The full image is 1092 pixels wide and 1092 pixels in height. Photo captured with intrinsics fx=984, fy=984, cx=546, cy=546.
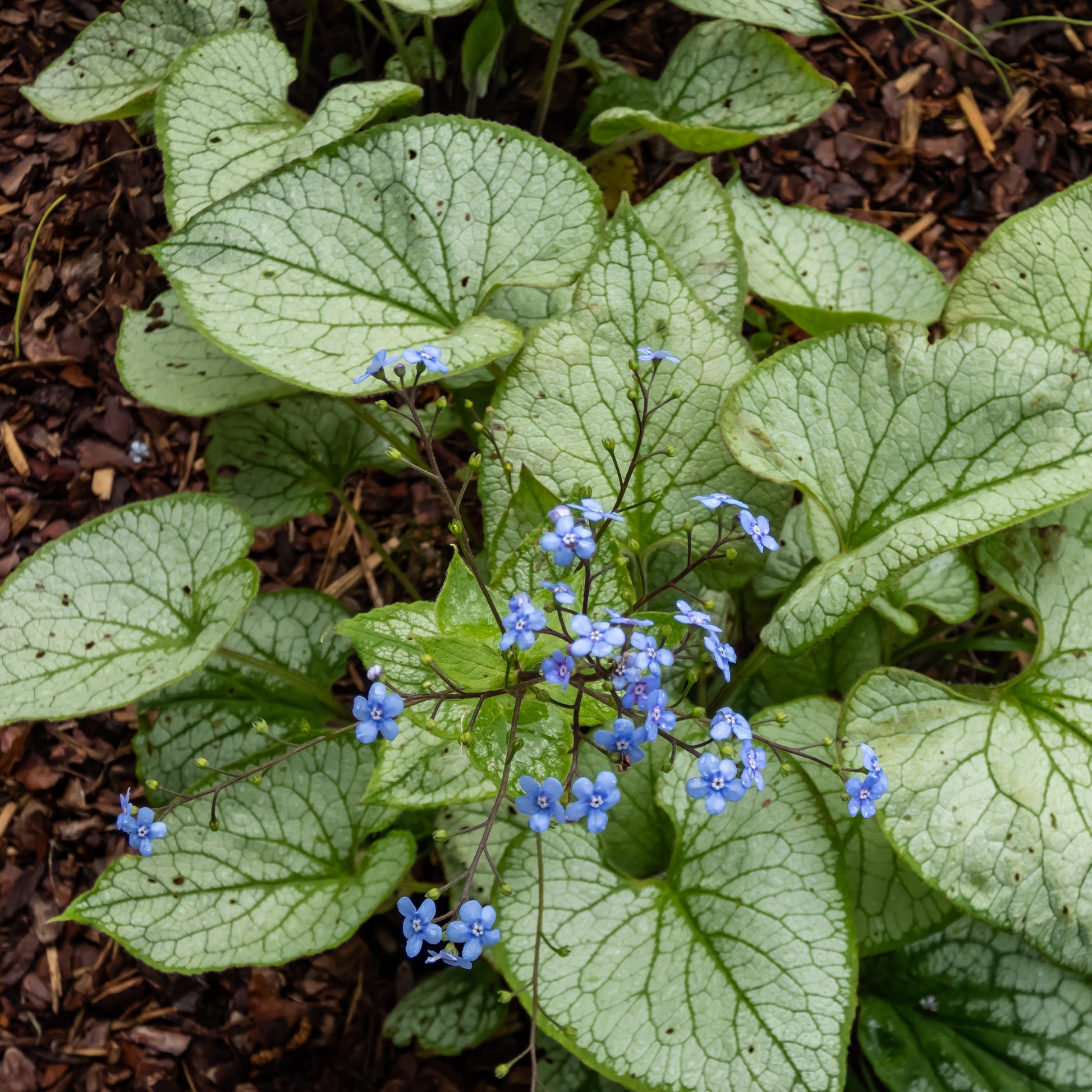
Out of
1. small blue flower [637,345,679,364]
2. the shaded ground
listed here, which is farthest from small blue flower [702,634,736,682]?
the shaded ground

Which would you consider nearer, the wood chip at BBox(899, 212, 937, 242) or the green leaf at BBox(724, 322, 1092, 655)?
the green leaf at BBox(724, 322, 1092, 655)

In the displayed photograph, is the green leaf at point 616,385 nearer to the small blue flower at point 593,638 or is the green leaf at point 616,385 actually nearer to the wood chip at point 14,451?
the small blue flower at point 593,638

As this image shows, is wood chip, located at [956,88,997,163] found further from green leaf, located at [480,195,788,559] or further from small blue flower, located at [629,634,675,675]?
small blue flower, located at [629,634,675,675]

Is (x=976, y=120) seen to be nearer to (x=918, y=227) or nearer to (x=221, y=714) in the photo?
(x=918, y=227)

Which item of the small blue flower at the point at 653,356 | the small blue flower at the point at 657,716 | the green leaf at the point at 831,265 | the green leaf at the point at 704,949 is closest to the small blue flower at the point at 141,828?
the green leaf at the point at 704,949

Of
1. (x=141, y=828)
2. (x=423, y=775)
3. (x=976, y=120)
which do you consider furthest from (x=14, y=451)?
(x=976, y=120)

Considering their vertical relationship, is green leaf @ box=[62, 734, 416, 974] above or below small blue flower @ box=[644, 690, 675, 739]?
below
